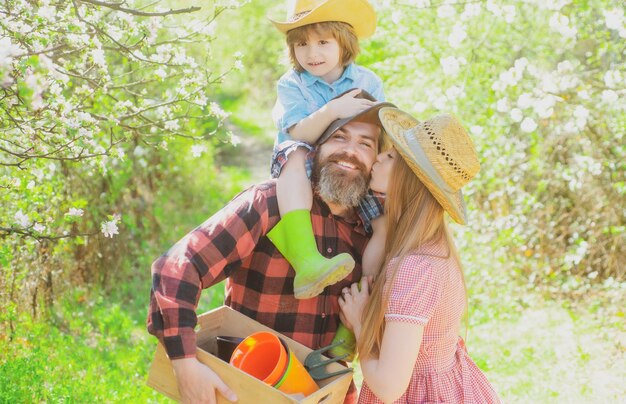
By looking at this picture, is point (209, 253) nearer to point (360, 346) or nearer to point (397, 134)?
point (360, 346)

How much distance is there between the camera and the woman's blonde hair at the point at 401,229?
8.34 feet

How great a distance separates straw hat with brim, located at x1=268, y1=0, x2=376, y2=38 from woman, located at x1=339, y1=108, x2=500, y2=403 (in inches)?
34.5

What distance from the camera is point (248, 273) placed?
2.87m

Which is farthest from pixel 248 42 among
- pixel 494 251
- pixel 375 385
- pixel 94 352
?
pixel 375 385

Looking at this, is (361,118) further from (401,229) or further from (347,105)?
(401,229)

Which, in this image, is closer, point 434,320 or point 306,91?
point 434,320

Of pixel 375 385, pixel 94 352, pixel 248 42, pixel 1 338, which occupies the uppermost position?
pixel 248 42

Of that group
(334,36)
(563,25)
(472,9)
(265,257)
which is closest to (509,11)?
(472,9)

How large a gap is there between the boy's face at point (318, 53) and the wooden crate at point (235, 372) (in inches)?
51.2

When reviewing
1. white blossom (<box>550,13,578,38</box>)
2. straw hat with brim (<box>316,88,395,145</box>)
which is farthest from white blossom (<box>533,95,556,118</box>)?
straw hat with brim (<box>316,88,395,145</box>)

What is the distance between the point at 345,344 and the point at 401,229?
0.47m

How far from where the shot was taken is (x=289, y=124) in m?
3.30

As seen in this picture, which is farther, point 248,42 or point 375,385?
point 248,42

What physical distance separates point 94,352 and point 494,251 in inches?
130
